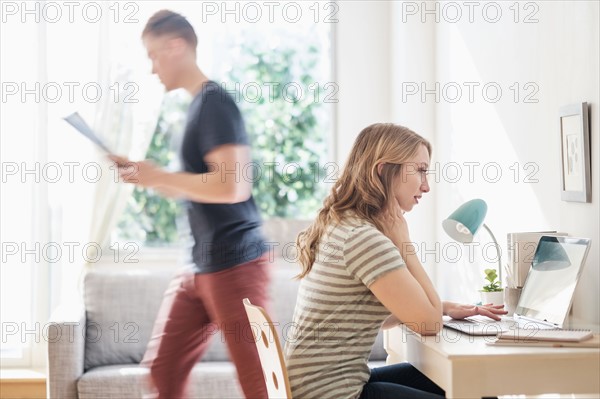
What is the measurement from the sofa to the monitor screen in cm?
132

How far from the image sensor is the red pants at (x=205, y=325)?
2271mm

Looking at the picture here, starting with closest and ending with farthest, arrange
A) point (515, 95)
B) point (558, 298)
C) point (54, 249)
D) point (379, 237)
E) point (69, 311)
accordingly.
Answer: point (379, 237)
point (558, 298)
point (515, 95)
point (69, 311)
point (54, 249)

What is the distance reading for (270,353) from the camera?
1874 mm

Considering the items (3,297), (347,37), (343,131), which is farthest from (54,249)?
(347,37)

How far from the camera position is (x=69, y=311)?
3.58 meters

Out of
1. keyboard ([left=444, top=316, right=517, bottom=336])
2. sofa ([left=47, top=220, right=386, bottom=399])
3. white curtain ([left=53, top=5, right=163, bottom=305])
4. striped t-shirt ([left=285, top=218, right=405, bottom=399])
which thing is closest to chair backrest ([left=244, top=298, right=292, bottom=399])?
striped t-shirt ([left=285, top=218, right=405, bottom=399])

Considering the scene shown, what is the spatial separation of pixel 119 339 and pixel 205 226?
153cm

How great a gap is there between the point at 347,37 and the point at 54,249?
1.88 metres

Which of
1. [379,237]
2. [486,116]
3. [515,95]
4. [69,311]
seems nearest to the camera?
[379,237]

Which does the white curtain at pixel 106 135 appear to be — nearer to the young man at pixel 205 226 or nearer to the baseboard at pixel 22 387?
the baseboard at pixel 22 387

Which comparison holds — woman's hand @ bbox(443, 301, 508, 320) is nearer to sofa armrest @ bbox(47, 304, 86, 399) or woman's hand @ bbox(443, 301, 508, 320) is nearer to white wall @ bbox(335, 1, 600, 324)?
white wall @ bbox(335, 1, 600, 324)

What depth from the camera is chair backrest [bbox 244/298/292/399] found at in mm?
1783

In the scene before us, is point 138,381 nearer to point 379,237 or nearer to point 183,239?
point 183,239

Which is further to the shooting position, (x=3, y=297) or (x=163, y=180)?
(x=3, y=297)
